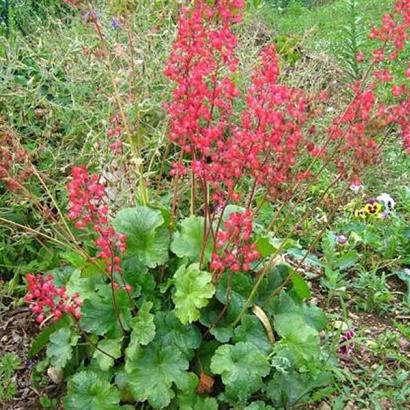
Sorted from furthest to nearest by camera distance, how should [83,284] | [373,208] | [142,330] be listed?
[373,208] < [83,284] < [142,330]

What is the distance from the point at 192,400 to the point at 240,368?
0.22 metres

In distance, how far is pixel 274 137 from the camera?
6.64 ft

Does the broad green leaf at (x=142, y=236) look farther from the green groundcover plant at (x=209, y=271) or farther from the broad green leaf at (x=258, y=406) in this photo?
the broad green leaf at (x=258, y=406)

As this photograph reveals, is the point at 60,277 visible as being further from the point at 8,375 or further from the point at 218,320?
the point at 218,320

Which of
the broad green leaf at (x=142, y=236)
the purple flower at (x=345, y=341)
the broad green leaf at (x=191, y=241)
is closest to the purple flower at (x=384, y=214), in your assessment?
the purple flower at (x=345, y=341)

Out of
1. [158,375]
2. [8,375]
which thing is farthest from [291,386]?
[8,375]

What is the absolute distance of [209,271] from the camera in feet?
8.05

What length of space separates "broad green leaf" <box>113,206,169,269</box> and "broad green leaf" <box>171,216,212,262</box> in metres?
0.05

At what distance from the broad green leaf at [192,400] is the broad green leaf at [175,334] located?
0.09 metres

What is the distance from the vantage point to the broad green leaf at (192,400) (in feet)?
7.61

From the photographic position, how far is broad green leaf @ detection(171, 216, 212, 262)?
2430 mm

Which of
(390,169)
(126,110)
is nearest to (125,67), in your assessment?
(126,110)

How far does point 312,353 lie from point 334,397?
34 centimetres

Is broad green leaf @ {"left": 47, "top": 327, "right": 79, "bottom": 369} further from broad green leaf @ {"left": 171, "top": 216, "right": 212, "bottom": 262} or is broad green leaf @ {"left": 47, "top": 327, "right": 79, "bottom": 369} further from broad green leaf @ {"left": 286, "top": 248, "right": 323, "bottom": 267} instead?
broad green leaf @ {"left": 286, "top": 248, "right": 323, "bottom": 267}
